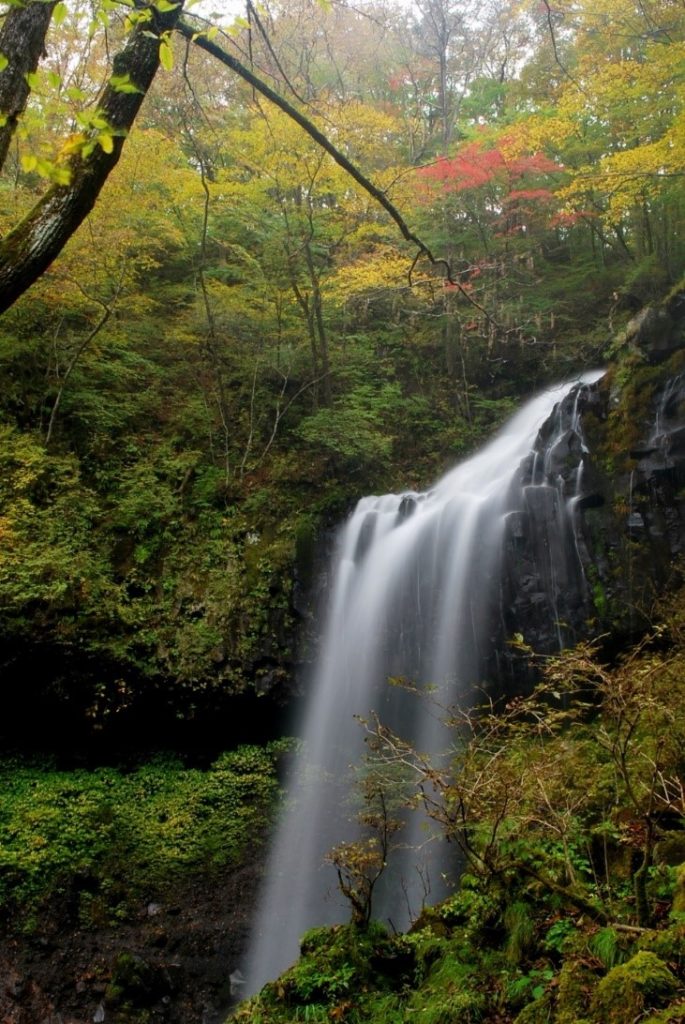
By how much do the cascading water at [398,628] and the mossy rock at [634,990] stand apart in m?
5.46

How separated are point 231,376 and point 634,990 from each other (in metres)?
12.1

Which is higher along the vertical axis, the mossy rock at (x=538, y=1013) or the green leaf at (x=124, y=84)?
the green leaf at (x=124, y=84)

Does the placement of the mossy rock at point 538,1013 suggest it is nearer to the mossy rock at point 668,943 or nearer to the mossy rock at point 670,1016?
the mossy rock at point 668,943

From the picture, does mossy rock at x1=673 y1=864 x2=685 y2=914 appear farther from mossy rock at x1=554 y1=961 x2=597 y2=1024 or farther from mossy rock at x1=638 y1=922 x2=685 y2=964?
mossy rock at x1=554 y1=961 x2=597 y2=1024

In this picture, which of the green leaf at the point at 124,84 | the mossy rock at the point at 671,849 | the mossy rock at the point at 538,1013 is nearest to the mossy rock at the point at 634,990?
the mossy rock at the point at 538,1013

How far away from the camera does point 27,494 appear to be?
919 cm

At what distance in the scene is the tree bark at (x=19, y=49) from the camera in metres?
2.50

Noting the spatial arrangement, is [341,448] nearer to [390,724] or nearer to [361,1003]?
[390,724]

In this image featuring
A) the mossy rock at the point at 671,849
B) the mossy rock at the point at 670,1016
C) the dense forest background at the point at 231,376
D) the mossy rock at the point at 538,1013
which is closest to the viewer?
the mossy rock at the point at 670,1016

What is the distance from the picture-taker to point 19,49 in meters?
2.58

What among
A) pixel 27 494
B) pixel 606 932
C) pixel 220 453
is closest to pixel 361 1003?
pixel 606 932

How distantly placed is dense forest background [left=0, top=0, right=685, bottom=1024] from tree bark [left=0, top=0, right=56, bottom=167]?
2.73 meters

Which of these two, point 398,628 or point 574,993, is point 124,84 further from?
point 398,628

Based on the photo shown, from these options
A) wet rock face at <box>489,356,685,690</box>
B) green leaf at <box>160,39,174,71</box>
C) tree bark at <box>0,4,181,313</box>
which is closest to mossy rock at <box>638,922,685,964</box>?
tree bark at <box>0,4,181,313</box>
